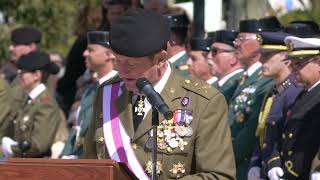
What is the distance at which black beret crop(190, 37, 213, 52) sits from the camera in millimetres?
9484

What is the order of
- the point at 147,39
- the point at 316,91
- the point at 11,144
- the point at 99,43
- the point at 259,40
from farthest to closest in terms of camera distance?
the point at 11,144 → the point at 99,43 → the point at 259,40 → the point at 316,91 → the point at 147,39

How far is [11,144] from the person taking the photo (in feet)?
31.0

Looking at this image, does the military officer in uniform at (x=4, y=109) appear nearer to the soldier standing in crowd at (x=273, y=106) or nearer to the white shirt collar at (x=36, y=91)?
the white shirt collar at (x=36, y=91)

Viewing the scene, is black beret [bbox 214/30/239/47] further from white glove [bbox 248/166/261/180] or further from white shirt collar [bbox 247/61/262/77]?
white glove [bbox 248/166/261/180]

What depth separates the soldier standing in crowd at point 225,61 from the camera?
29.3 ft

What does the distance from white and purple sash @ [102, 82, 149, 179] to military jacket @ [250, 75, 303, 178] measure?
209 cm

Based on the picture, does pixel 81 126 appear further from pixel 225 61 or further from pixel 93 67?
pixel 225 61

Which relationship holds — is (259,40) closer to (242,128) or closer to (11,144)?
(242,128)

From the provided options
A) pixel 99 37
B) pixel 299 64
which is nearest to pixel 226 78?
pixel 99 37

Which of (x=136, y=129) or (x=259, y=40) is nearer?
(x=136, y=129)

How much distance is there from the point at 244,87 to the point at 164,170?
312cm

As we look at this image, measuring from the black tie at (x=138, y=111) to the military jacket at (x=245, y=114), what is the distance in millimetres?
2674

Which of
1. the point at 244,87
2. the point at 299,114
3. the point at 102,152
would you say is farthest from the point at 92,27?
the point at 102,152

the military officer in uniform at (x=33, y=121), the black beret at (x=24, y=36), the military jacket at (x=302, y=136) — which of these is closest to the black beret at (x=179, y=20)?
the military officer in uniform at (x=33, y=121)
